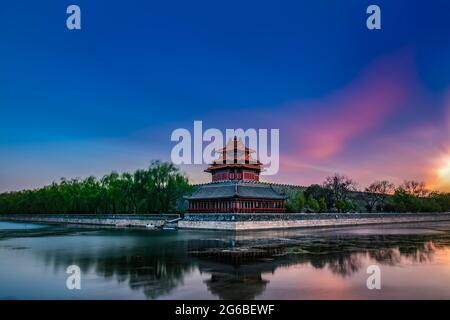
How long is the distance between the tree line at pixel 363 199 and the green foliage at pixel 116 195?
18.4 metres

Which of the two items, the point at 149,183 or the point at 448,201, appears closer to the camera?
the point at 149,183

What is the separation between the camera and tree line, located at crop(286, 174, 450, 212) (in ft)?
228

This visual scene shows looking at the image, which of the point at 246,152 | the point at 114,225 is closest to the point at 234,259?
the point at 246,152

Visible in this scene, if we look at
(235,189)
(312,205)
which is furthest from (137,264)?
(312,205)

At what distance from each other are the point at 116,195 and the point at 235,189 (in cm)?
2762

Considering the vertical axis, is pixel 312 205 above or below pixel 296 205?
below

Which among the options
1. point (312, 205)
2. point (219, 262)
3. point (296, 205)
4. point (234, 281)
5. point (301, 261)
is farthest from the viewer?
point (312, 205)

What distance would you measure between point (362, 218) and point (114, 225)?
3692 centimetres

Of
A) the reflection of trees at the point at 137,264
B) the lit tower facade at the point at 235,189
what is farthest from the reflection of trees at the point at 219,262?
the lit tower facade at the point at 235,189

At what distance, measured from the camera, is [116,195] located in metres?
72.5

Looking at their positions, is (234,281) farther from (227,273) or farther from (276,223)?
(276,223)

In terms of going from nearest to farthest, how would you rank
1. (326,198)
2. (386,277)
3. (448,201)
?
(386,277) < (326,198) < (448,201)
